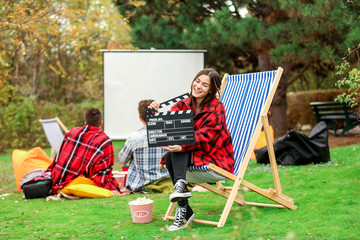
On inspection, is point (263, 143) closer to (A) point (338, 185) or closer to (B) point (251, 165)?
(B) point (251, 165)

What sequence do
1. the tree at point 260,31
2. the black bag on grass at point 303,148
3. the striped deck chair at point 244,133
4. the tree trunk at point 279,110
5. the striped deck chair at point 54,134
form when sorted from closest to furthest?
the striped deck chair at point 244,133 < the black bag on grass at point 303,148 < the striped deck chair at point 54,134 < the tree at point 260,31 < the tree trunk at point 279,110

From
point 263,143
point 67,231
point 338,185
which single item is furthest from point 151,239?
point 263,143

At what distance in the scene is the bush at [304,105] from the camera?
14055 millimetres

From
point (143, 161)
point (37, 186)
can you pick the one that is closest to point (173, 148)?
point (143, 161)

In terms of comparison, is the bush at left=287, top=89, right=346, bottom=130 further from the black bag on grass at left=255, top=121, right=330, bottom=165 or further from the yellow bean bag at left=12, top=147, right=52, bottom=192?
the yellow bean bag at left=12, top=147, right=52, bottom=192

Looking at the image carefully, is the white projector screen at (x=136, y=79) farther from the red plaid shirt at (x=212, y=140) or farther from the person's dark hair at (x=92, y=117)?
the red plaid shirt at (x=212, y=140)

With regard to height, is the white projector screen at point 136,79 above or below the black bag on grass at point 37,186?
above

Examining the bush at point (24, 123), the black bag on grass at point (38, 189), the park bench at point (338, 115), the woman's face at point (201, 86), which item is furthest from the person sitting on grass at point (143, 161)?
the bush at point (24, 123)

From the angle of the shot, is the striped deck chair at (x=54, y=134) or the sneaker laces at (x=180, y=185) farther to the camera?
the striped deck chair at (x=54, y=134)

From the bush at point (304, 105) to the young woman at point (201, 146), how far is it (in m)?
10.7

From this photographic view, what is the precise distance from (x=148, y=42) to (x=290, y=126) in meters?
5.93

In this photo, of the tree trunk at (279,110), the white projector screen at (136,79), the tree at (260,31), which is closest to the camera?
the tree at (260,31)

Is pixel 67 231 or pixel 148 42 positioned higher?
pixel 148 42

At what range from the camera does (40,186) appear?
5410 millimetres
